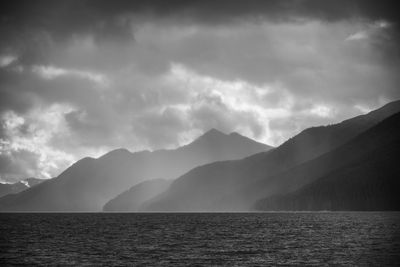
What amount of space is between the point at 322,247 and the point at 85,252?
4688cm

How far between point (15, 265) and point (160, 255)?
24259 millimetres

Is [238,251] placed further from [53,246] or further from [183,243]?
[53,246]

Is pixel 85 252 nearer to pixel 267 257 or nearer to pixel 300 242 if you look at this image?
pixel 267 257

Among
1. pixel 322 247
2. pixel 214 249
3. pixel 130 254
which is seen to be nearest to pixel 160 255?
pixel 130 254

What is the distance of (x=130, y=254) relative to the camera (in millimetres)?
79688

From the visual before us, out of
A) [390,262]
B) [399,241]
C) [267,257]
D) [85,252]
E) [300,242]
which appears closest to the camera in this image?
[390,262]

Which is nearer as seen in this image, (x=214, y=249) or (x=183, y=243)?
(x=214, y=249)

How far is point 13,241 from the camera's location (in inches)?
4094

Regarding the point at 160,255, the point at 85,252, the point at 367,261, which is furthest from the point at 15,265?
the point at 367,261

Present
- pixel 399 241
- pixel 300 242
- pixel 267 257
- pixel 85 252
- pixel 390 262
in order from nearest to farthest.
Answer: pixel 390 262 < pixel 267 257 < pixel 85 252 < pixel 399 241 < pixel 300 242

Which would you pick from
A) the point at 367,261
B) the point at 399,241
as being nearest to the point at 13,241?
the point at 367,261

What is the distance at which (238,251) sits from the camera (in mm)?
83875

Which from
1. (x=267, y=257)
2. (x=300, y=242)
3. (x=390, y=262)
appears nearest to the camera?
(x=390, y=262)

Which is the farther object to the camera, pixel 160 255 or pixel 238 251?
pixel 238 251
